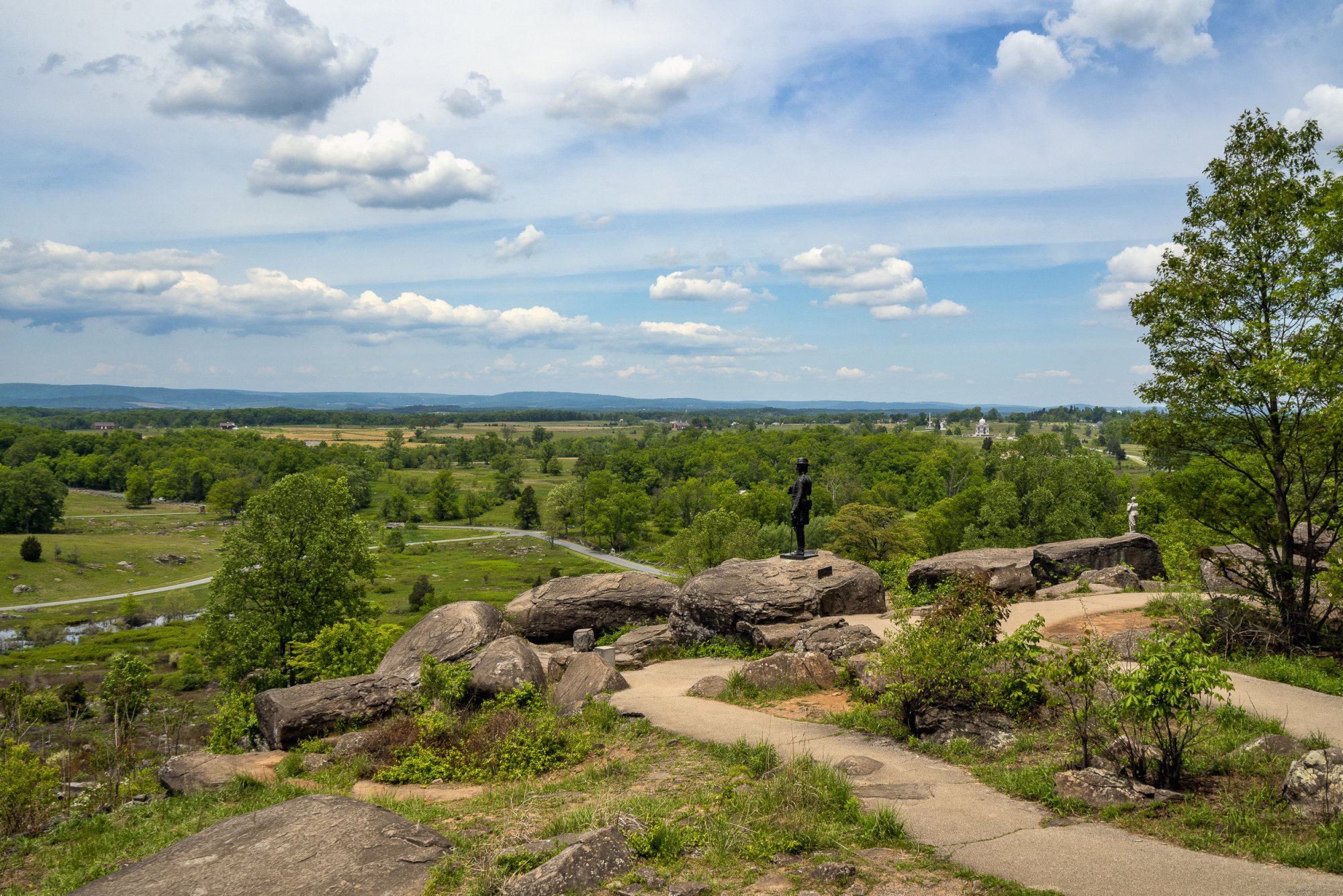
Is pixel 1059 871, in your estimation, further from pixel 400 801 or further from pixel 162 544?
pixel 162 544

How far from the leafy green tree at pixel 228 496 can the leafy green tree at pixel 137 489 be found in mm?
16802

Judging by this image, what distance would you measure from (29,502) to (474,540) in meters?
62.5

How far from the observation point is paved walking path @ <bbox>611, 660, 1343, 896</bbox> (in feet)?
22.7

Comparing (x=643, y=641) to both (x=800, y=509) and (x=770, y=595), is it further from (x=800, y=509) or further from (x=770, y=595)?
(x=800, y=509)

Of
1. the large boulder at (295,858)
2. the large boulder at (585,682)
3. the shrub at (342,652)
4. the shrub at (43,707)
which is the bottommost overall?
the shrub at (43,707)

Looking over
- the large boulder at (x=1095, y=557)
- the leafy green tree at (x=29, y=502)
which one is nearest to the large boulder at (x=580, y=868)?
the large boulder at (x=1095, y=557)

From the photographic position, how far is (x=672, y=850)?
26.9 feet

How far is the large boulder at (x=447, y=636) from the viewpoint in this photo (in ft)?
59.9

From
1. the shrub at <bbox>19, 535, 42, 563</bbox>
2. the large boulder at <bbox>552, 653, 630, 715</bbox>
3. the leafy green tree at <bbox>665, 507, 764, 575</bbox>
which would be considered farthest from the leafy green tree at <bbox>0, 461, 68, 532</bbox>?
the large boulder at <bbox>552, 653, 630, 715</bbox>

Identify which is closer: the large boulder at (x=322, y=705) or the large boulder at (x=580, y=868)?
the large boulder at (x=580, y=868)

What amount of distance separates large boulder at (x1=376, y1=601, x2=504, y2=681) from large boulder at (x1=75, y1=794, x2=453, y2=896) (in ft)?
28.3

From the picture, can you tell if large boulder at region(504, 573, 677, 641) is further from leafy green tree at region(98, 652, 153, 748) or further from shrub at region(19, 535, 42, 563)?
shrub at region(19, 535, 42, 563)

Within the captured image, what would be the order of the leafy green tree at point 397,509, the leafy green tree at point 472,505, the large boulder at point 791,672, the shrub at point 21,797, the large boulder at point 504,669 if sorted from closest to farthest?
the shrub at point 21,797 < the large boulder at point 504,669 < the large boulder at point 791,672 < the leafy green tree at point 397,509 < the leafy green tree at point 472,505

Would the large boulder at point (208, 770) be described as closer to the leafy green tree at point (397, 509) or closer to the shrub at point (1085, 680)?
the shrub at point (1085, 680)
